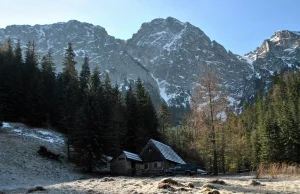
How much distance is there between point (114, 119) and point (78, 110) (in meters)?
6.81

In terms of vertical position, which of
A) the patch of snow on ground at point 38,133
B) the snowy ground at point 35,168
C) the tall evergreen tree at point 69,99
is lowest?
the snowy ground at point 35,168

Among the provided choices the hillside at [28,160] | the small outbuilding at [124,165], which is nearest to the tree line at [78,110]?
the small outbuilding at [124,165]

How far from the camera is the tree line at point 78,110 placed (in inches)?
1802

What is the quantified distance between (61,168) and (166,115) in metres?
47.1

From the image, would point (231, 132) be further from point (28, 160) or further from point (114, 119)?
point (28, 160)

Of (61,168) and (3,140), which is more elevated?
(3,140)

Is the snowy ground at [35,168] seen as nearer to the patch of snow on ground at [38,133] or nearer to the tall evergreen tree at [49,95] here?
the patch of snow on ground at [38,133]

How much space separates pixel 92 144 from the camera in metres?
45.1

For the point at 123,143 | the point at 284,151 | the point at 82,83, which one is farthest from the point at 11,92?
the point at 284,151

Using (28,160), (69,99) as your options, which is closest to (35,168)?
(28,160)

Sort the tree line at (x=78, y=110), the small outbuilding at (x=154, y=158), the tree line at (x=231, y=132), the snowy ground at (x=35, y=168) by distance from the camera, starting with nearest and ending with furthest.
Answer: the snowy ground at (x=35, y=168), the tree line at (x=231, y=132), the tree line at (x=78, y=110), the small outbuilding at (x=154, y=158)

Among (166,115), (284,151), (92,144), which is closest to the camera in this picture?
(92,144)

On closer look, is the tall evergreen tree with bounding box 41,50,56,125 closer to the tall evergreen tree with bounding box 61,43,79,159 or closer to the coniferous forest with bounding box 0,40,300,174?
the coniferous forest with bounding box 0,40,300,174

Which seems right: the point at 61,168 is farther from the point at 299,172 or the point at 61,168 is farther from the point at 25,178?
Result: the point at 299,172
